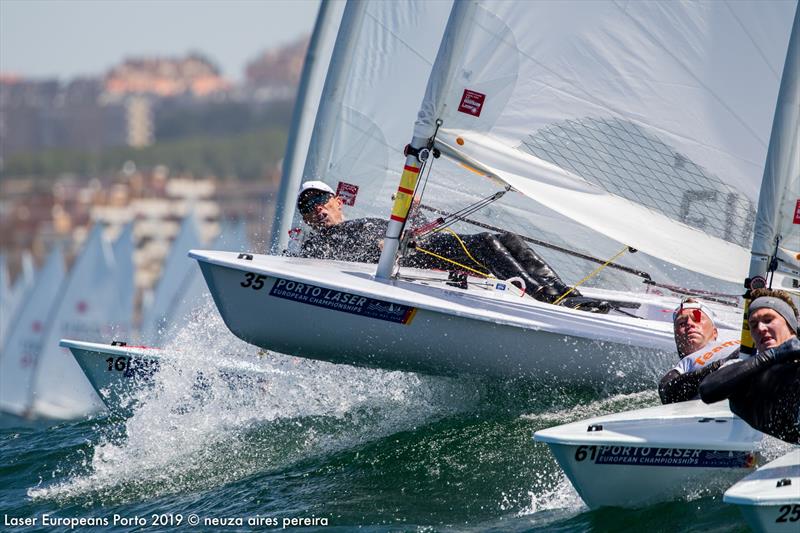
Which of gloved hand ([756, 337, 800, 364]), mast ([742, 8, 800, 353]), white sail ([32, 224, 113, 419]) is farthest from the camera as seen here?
white sail ([32, 224, 113, 419])

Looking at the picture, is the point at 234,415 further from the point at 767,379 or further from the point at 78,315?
Result: the point at 78,315

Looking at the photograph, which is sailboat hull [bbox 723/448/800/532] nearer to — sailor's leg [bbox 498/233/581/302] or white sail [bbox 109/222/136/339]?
sailor's leg [bbox 498/233/581/302]

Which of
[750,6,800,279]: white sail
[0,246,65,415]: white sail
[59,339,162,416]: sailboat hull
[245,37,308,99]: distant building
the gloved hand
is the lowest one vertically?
[0,246,65,415]: white sail

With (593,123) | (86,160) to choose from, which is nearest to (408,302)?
(593,123)

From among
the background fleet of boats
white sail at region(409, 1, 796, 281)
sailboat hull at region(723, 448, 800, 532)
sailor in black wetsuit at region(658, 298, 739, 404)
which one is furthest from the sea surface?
the background fleet of boats

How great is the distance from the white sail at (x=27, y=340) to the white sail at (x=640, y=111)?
58.1 ft

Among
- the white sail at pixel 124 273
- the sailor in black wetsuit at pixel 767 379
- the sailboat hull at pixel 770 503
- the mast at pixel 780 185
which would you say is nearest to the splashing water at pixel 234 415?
the mast at pixel 780 185

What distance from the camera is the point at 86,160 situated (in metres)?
102

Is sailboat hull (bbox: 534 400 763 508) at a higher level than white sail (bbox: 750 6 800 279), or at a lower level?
lower

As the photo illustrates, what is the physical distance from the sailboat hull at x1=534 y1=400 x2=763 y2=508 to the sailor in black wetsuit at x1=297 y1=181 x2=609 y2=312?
1.56 meters

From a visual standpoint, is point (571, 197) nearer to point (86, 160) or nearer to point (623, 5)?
point (623, 5)

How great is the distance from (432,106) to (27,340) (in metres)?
18.9

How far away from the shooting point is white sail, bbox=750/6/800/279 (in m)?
5.12

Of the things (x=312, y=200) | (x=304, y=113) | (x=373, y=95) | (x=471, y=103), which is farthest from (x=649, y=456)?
(x=304, y=113)
